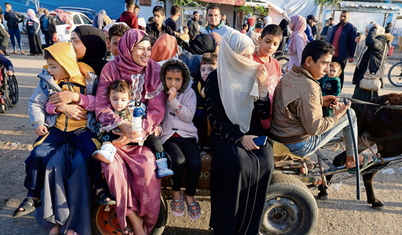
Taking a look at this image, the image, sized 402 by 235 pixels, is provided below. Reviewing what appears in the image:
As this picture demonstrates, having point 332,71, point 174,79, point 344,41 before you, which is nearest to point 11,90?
point 174,79

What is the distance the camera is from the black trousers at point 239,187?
2166 millimetres

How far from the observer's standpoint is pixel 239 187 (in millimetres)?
2158

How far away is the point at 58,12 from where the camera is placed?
12695 millimetres

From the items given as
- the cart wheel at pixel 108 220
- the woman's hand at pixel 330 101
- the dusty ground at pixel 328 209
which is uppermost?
the woman's hand at pixel 330 101

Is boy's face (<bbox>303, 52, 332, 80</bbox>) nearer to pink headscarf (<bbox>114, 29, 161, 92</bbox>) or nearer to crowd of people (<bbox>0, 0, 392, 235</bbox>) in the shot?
crowd of people (<bbox>0, 0, 392, 235</bbox>)

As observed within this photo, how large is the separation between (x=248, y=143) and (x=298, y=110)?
50cm

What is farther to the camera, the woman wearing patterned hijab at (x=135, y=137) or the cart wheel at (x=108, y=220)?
the cart wheel at (x=108, y=220)


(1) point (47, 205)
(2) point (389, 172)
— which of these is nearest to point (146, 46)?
(1) point (47, 205)

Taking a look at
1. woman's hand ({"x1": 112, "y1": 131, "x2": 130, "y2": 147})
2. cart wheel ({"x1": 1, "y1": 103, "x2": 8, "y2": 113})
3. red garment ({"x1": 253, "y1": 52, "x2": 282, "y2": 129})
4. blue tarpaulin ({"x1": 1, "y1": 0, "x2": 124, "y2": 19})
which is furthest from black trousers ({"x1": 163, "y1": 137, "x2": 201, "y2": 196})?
blue tarpaulin ({"x1": 1, "y1": 0, "x2": 124, "y2": 19})

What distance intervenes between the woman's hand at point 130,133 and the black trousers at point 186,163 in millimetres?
302

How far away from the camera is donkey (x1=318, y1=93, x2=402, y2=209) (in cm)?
291

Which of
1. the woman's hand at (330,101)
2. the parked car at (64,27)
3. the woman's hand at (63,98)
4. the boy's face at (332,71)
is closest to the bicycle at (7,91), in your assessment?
the woman's hand at (63,98)

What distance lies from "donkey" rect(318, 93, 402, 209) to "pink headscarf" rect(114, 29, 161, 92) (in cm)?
224

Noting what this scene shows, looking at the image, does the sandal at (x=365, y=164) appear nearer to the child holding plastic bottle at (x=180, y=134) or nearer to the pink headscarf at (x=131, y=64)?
the child holding plastic bottle at (x=180, y=134)
